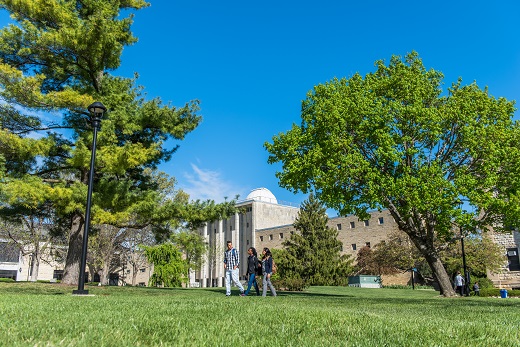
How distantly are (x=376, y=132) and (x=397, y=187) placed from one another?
8.70 ft

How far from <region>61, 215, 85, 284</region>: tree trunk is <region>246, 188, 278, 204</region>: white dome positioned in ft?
194

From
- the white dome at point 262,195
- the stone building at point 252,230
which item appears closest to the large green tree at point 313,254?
the stone building at point 252,230

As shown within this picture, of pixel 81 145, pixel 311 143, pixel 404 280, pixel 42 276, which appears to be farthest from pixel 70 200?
pixel 42 276

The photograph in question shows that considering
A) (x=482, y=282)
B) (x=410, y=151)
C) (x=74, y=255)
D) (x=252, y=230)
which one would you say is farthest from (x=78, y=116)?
(x=252, y=230)

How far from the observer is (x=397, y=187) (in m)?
17.7

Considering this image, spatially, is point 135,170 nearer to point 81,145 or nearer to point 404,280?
point 81,145

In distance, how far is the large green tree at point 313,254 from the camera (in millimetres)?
41969

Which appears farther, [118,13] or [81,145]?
[118,13]

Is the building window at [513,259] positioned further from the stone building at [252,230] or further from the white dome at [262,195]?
the white dome at [262,195]

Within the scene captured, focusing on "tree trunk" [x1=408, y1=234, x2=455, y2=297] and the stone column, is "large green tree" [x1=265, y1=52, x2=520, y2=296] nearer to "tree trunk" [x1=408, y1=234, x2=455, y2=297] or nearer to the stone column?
"tree trunk" [x1=408, y1=234, x2=455, y2=297]

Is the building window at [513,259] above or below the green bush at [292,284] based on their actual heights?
above

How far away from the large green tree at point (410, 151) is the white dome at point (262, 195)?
56133 mm

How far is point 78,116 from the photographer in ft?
62.7

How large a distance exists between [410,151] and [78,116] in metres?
15.2
